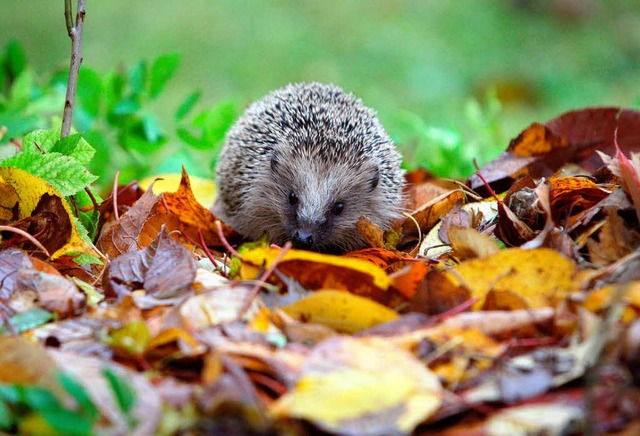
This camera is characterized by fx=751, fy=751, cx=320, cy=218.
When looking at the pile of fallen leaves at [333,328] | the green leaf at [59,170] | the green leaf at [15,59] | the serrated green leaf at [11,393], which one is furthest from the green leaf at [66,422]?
the green leaf at [15,59]

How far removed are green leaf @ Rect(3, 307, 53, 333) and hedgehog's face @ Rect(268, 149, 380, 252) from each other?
1.39 m

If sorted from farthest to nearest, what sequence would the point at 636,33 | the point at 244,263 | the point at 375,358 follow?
the point at 636,33 → the point at 244,263 → the point at 375,358

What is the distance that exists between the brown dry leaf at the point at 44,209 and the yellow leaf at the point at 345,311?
0.82 metres

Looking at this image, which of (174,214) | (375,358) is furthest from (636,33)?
(375,358)

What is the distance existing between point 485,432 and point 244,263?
83 centimetres

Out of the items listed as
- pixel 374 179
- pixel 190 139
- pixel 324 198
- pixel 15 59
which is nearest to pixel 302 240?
pixel 324 198

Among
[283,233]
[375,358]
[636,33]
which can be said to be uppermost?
[636,33]

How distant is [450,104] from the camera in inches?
299

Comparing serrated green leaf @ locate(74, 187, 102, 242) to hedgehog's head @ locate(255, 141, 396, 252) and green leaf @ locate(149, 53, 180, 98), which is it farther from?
green leaf @ locate(149, 53, 180, 98)

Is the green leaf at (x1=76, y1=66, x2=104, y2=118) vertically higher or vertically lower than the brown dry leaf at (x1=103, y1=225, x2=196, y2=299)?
higher

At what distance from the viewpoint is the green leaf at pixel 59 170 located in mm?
2217

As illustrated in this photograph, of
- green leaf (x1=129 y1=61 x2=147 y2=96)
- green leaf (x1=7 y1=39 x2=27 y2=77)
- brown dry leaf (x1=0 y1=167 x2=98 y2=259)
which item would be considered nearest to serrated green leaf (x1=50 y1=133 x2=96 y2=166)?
brown dry leaf (x1=0 y1=167 x2=98 y2=259)

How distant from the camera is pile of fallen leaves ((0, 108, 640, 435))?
1.39 meters

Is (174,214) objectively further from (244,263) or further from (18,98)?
(18,98)
